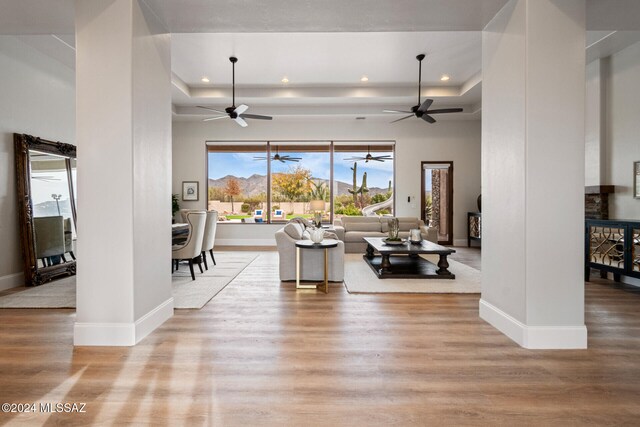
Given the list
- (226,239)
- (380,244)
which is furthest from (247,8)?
(226,239)

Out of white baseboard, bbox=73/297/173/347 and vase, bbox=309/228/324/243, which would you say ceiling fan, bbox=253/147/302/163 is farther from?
white baseboard, bbox=73/297/173/347

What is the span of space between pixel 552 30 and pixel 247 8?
244 cm

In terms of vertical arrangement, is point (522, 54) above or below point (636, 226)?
above

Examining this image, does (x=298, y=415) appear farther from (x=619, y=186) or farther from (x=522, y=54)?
(x=619, y=186)

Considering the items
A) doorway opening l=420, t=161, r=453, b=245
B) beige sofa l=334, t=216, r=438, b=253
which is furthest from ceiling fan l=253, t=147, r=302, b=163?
doorway opening l=420, t=161, r=453, b=245

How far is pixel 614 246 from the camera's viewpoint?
4242mm

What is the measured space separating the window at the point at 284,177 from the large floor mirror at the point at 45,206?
13.4 ft

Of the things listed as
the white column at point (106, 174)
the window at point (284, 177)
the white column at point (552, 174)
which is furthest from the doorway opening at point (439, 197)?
the white column at point (106, 174)

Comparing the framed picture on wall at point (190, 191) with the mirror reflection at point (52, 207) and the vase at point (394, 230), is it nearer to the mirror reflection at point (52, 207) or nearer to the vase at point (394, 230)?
the mirror reflection at point (52, 207)

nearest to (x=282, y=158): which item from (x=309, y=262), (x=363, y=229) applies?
(x=363, y=229)

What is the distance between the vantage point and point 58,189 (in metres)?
5.03

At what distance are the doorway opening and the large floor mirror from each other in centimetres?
762

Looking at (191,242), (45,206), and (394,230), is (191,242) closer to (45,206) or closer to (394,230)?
(45,206)

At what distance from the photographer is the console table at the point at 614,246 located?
3994mm
